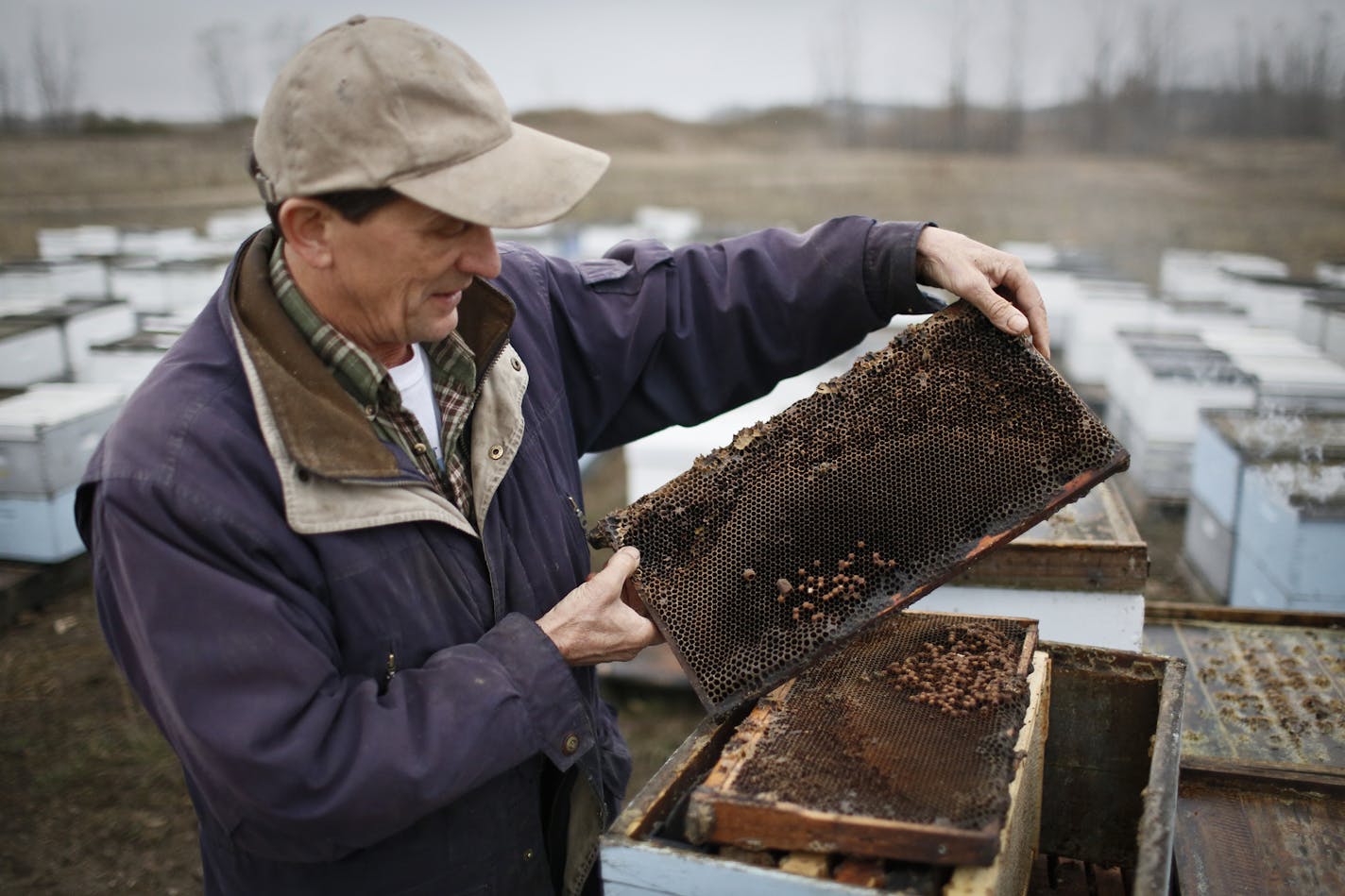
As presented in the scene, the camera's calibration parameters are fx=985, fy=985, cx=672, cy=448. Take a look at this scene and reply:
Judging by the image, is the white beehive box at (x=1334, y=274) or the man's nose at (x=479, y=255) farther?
the white beehive box at (x=1334, y=274)

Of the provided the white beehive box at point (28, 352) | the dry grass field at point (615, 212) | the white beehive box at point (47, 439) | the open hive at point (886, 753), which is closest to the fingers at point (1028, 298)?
the open hive at point (886, 753)

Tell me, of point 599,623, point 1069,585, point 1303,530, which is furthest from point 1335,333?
point 599,623

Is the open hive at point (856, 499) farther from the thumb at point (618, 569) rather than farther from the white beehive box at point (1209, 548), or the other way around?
the white beehive box at point (1209, 548)

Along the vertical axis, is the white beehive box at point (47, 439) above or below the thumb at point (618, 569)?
below

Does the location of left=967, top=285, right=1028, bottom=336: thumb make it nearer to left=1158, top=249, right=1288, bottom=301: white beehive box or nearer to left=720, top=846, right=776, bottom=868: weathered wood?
left=720, top=846, right=776, bottom=868: weathered wood

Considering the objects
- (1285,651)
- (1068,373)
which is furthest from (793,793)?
(1068,373)

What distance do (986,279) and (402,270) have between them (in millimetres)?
1402

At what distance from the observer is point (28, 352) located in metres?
7.19

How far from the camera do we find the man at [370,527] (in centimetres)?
167

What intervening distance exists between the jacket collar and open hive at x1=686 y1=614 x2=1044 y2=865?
34.3 inches

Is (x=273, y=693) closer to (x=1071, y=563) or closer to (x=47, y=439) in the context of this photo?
(x=1071, y=563)

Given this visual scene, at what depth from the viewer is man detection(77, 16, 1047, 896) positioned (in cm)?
167

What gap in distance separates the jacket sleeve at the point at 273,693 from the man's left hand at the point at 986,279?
1396 millimetres

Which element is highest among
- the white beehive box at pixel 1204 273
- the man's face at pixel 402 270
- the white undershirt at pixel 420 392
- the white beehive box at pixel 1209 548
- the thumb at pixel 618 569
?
the man's face at pixel 402 270
